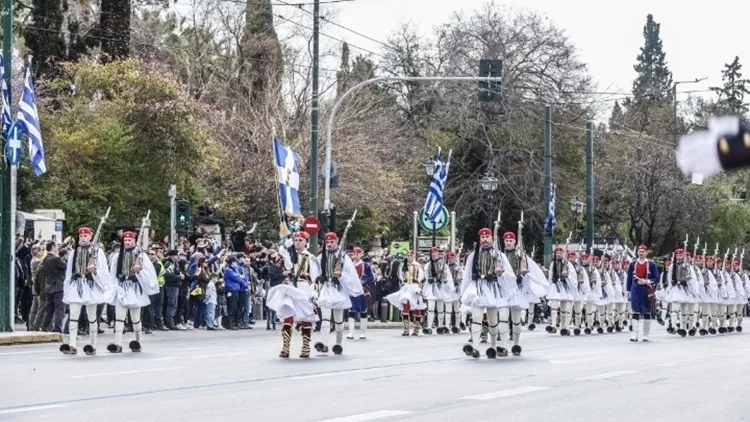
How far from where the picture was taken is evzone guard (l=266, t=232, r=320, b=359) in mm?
22094

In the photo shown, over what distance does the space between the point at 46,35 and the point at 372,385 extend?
36263 millimetres

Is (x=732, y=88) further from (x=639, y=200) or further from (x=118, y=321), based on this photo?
(x=118, y=321)

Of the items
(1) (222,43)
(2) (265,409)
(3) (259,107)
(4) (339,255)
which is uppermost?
(1) (222,43)

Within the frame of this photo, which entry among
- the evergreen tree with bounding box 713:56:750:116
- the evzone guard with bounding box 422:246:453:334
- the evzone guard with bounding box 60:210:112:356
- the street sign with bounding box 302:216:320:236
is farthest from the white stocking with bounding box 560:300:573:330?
the evergreen tree with bounding box 713:56:750:116

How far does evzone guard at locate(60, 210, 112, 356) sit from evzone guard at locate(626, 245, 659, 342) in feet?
41.0

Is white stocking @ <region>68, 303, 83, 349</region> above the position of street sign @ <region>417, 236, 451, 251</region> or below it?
below

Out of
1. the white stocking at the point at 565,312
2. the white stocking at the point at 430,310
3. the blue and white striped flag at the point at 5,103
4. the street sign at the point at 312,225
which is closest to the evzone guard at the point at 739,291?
the white stocking at the point at 565,312

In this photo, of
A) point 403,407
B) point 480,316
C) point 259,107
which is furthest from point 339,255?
point 259,107

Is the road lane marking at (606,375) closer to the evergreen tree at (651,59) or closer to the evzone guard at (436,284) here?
the evzone guard at (436,284)

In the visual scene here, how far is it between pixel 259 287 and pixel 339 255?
1339 cm

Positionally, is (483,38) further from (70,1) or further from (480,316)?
(480,316)

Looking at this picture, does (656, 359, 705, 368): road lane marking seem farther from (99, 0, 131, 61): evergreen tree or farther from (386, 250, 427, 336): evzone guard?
(99, 0, 131, 61): evergreen tree

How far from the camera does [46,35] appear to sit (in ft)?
166

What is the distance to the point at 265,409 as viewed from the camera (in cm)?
1378
